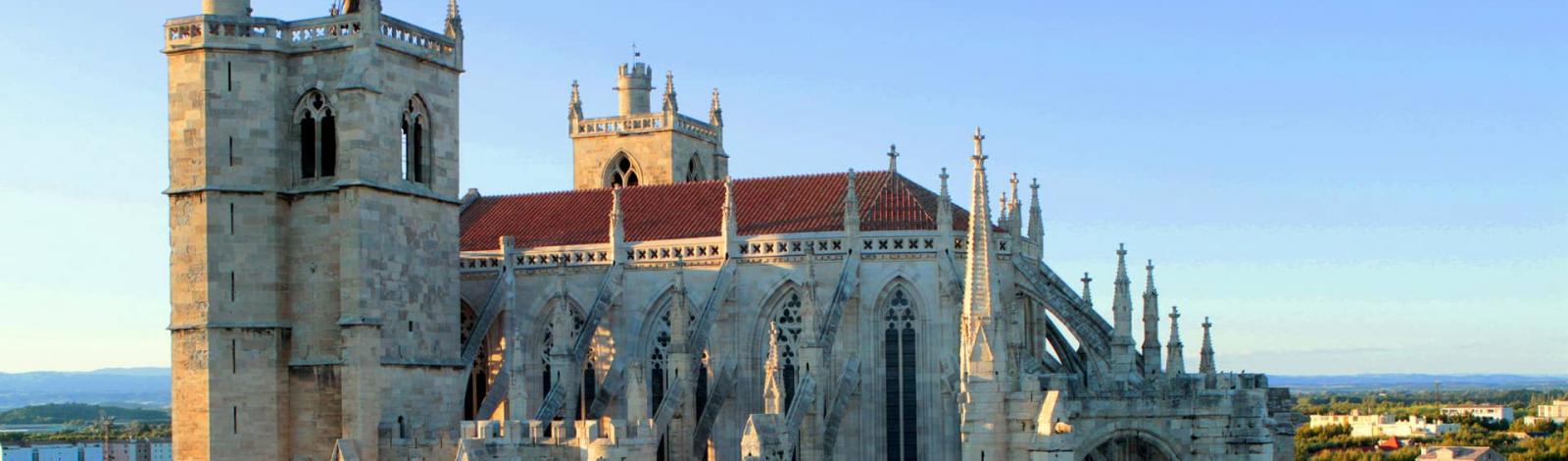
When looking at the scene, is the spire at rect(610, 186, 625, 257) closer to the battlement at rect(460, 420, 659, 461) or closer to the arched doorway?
the battlement at rect(460, 420, 659, 461)

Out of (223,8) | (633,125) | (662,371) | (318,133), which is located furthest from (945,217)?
(633,125)

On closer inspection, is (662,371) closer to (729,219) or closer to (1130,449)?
(729,219)

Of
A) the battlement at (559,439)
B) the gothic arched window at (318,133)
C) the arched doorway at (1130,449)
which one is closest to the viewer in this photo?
the battlement at (559,439)

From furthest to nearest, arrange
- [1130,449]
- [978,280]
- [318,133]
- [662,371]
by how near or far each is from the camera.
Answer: [662,371]
[318,133]
[1130,449]
[978,280]

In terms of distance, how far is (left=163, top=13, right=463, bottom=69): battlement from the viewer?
166ft

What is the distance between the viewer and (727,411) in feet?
177

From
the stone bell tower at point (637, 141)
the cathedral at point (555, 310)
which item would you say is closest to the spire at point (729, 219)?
the cathedral at point (555, 310)

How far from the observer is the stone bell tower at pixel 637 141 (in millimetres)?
70688

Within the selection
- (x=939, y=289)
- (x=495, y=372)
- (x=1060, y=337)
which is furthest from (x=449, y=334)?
(x=1060, y=337)

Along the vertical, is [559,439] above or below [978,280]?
below

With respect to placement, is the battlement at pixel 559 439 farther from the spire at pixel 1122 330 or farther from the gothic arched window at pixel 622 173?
the gothic arched window at pixel 622 173

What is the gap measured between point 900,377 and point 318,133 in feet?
52.1

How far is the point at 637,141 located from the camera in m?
71.2

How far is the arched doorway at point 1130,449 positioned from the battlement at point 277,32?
2011 cm
